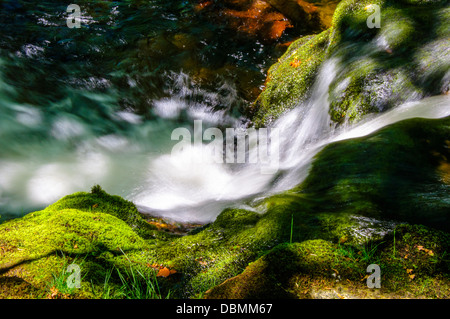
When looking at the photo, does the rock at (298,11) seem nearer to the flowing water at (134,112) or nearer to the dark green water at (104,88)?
the dark green water at (104,88)

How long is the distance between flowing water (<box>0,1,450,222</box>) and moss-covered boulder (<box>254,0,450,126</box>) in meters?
0.30

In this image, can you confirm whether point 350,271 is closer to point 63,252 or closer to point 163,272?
point 163,272

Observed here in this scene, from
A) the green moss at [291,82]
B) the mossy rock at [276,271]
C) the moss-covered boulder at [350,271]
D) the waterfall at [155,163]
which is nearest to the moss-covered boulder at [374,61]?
the green moss at [291,82]

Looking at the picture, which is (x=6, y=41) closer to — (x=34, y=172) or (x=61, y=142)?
(x=61, y=142)

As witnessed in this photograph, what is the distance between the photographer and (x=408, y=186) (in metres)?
2.78

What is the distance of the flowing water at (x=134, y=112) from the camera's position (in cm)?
511

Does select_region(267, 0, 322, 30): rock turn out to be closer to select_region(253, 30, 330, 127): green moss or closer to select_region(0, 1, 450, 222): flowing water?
select_region(0, 1, 450, 222): flowing water

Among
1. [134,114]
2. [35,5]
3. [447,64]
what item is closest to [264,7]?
[134,114]

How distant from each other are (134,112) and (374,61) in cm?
559

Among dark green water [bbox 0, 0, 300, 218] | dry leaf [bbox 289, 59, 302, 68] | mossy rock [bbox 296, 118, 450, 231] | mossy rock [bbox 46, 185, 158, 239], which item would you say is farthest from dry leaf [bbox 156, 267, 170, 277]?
dry leaf [bbox 289, 59, 302, 68]

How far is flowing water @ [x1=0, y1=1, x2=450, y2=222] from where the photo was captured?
5113 millimetres

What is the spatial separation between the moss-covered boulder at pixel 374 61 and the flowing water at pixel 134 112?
0.30m

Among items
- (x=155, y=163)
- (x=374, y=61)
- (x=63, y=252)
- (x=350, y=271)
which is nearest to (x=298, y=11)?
(x=374, y=61)

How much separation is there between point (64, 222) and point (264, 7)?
32.4 ft
